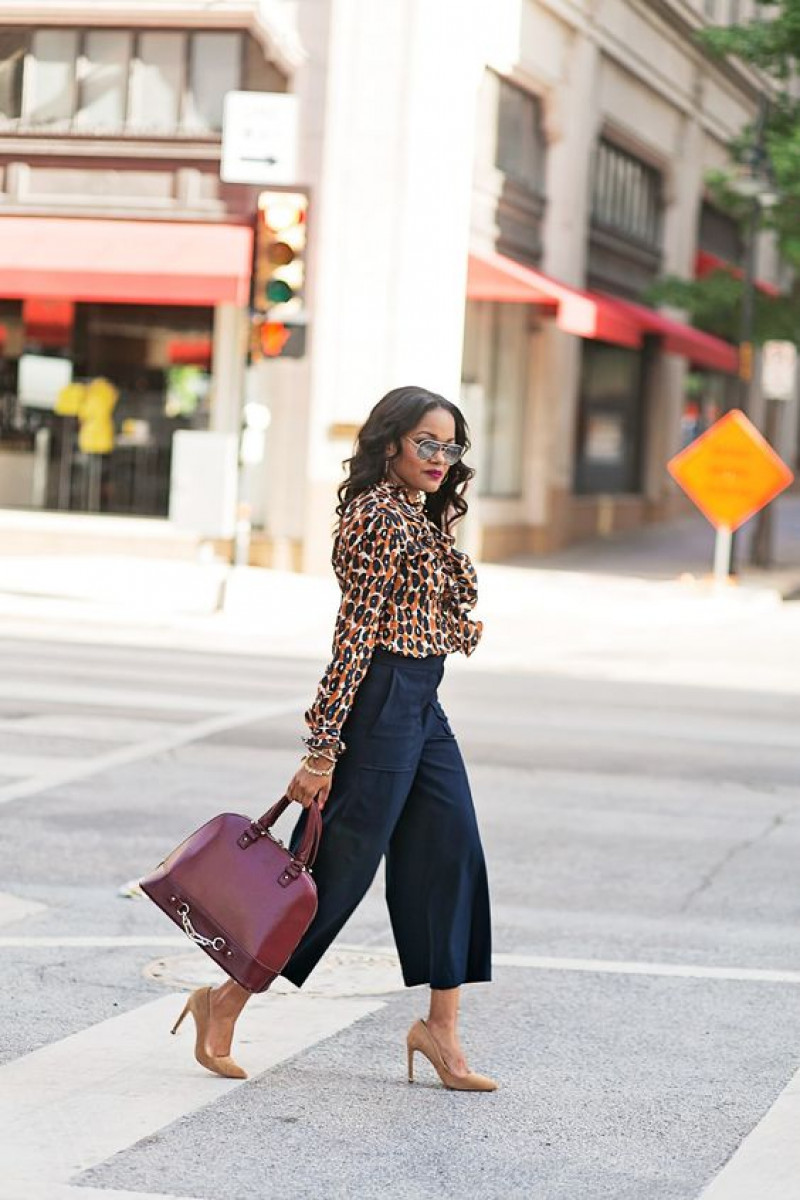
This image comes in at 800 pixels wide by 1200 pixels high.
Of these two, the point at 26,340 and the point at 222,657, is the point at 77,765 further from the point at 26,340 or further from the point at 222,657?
the point at 26,340

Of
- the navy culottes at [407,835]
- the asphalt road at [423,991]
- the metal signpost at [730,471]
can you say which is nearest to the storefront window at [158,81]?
the metal signpost at [730,471]

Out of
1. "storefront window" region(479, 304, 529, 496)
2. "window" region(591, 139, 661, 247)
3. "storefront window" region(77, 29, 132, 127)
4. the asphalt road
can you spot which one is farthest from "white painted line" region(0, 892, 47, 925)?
"window" region(591, 139, 661, 247)

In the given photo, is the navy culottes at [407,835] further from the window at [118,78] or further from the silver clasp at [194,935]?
the window at [118,78]

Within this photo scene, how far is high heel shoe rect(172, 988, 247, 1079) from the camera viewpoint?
571 cm

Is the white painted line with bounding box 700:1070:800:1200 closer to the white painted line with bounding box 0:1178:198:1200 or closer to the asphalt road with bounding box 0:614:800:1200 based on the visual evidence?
the asphalt road with bounding box 0:614:800:1200

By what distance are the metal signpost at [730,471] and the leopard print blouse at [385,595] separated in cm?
1954

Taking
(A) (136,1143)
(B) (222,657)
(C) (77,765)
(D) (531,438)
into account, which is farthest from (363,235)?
(A) (136,1143)

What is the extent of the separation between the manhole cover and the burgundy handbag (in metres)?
1.21

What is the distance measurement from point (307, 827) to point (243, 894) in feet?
0.80

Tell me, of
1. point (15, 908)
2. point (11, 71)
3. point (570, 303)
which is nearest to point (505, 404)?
point (570, 303)

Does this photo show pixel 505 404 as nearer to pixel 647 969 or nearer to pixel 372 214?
pixel 372 214

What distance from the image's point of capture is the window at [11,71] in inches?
1030

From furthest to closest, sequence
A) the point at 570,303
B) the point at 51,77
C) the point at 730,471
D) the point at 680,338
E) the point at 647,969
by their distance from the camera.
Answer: the point at 680,338 → the point at 570,303 → the point at 51,77 → the point at 730,471 → the point at 647,969

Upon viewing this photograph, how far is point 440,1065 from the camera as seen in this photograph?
5762 mm
